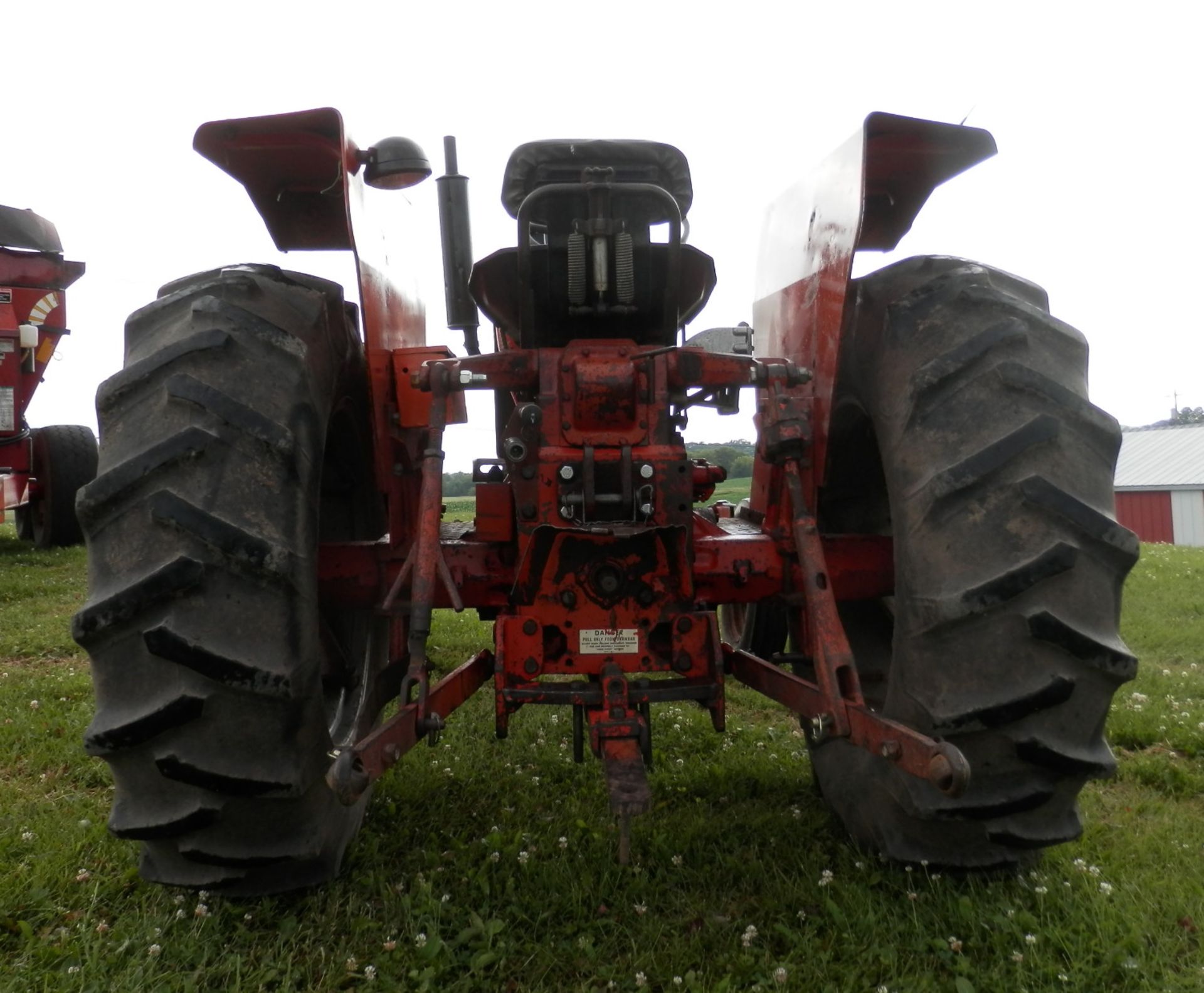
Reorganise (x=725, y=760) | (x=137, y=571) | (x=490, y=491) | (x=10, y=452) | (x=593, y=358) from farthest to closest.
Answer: (x=10, y=452) → (x=725, y=760) → (x=490, y=491) → (x=593, y=358) → (x=137, y=571)

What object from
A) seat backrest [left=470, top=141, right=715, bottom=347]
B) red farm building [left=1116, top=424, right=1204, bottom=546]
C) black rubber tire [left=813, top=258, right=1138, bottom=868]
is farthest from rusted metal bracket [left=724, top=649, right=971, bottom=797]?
red farm building [left=1116, top=424, right=1204, bottom=546]

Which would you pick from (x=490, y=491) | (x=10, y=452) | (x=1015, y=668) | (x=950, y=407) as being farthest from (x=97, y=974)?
(x=10, y=452)

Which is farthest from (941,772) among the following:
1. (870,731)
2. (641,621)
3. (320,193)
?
(320,193)

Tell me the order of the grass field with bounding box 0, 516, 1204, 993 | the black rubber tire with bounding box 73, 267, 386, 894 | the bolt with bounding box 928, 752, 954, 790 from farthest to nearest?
the grass field with bounding box 0, 516, 1204, 993 → the black rubber tire with bounding box 73, 267, 386, 894 → the bolt with bounding box 928, 752, 954, 790

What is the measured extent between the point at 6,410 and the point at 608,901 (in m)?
9.02

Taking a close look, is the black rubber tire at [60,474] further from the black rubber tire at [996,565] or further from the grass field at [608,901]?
the black rubber tire at [996,565]

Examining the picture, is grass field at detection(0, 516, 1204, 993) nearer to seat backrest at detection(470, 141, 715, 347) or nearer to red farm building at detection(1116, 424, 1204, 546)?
seat backrest at detection(470, 141, 715, 347)

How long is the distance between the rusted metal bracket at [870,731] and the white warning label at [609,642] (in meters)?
0.42

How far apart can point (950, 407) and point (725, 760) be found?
73.6 inches

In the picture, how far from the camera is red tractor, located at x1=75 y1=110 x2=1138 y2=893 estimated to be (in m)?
2.14

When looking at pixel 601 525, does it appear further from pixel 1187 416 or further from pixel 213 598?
pixel 1187 416

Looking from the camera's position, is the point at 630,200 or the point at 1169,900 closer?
the point at 1169,900

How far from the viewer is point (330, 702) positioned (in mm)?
3461

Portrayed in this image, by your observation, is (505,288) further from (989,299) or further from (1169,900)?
(1169,900)
